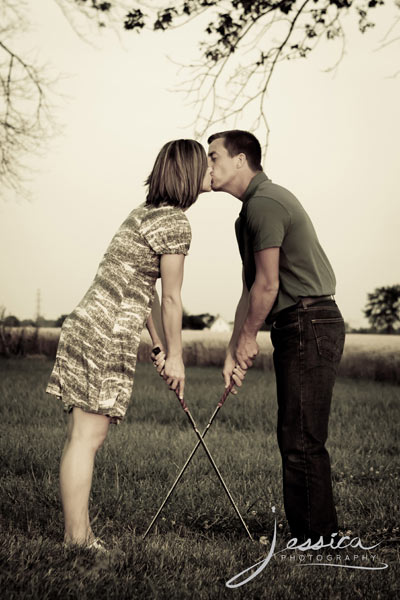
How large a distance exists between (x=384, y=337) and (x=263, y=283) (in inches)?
555

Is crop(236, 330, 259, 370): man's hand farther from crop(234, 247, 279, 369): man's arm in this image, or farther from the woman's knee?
the woman's knee

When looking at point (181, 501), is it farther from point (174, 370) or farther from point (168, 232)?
point (168, 232)

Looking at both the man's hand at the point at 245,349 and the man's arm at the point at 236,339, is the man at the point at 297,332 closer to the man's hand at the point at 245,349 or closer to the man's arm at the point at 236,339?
the man's hand at the point at 245,349

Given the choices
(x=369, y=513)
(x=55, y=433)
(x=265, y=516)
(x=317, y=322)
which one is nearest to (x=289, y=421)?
(x=317, y=322)

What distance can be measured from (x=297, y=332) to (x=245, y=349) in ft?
1.13

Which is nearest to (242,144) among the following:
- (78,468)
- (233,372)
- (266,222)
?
(266,222)

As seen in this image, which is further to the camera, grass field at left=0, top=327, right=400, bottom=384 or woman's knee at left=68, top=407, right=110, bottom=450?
grass field at left=0, top=327, right=400, bottom=384

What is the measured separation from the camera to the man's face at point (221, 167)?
4668mm

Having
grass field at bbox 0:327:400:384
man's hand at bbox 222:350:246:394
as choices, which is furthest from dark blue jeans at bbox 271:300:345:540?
grass field at bbox 0:327:400:384

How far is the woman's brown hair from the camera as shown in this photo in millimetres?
3934

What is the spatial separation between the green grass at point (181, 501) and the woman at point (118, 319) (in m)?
0.43

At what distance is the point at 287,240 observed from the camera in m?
4.34

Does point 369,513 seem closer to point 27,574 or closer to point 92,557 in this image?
point 92,557

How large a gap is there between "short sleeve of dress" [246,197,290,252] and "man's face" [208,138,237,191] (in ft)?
1.38
